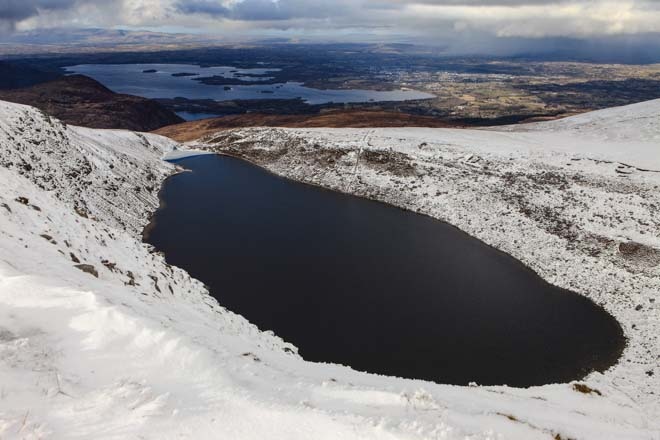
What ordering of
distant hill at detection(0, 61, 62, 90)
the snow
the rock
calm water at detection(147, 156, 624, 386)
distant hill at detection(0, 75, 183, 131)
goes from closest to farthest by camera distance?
the snow < the rock < calm water at detection(147, 156, 624, 386) < distant hill at detection(0, 75, 183, 131) < distant hill at detection(0, 61, 62, 90)

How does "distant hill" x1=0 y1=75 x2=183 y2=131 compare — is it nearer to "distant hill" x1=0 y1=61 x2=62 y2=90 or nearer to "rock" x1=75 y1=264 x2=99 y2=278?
"distant hill" x1=0 y1=61 x2=62 y2=90

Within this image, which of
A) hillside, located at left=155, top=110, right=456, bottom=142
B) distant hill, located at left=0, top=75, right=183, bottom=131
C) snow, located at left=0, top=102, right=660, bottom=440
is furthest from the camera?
distant hill, located at left=0, top=75, right=183, bottom=131

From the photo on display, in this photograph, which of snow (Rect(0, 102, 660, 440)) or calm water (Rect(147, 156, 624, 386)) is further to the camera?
calm water (Rect(147, 156, 624, 386))

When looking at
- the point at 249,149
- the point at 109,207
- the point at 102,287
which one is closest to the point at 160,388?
the point at 102,287

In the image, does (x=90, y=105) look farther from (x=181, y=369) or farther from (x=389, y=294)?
(x=181, y=369)

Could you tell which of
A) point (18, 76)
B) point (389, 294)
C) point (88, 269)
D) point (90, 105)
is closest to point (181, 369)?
point (88, 269)

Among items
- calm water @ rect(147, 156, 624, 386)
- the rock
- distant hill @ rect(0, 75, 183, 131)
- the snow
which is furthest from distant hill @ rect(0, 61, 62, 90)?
the rock

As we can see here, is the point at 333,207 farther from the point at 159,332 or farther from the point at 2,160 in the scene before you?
the point at 159,332
